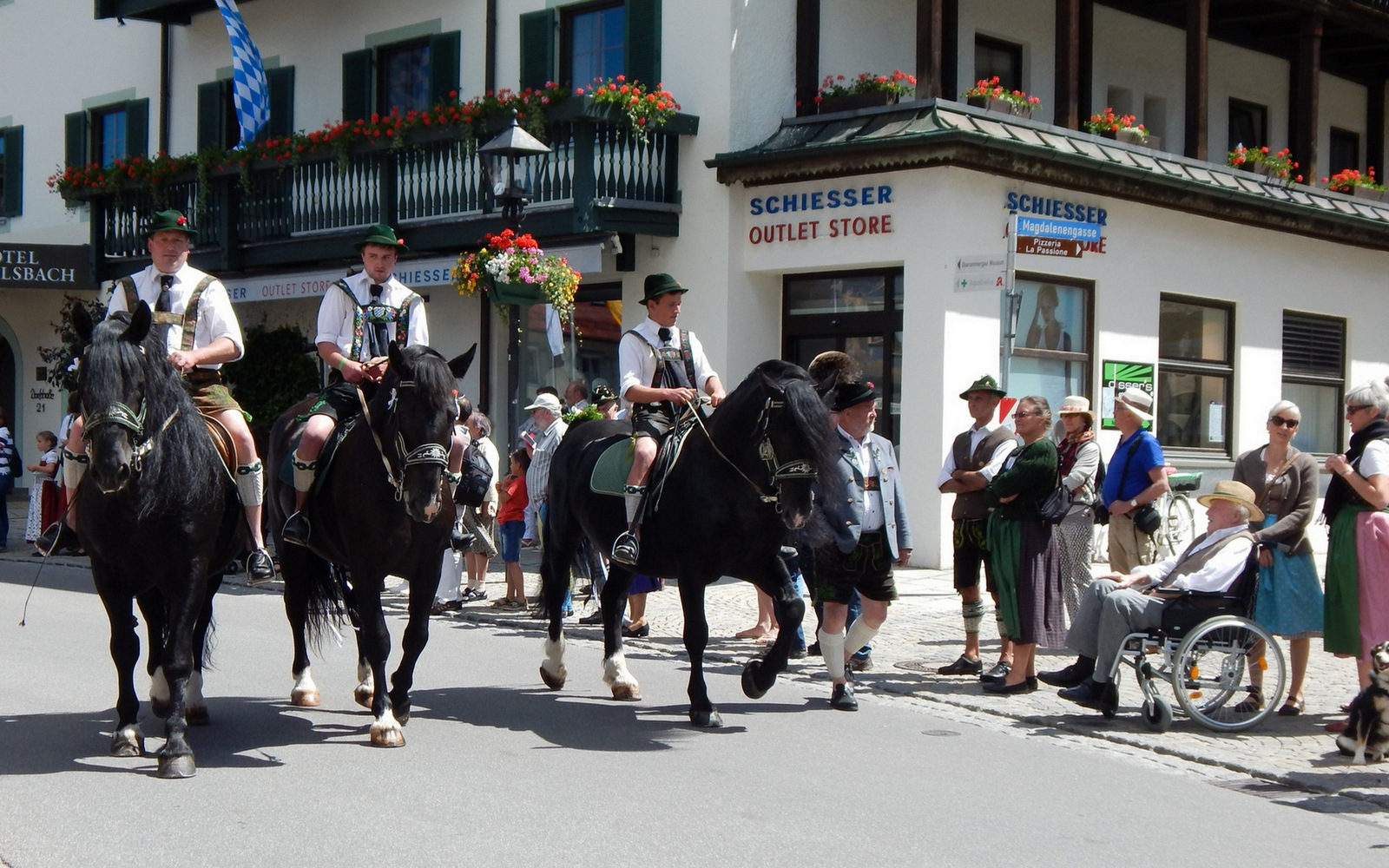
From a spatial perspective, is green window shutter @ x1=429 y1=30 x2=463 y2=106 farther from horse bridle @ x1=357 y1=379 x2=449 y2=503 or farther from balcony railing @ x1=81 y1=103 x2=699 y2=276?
horse bridle @ x1=357 y1=379 x2=449 y2=503

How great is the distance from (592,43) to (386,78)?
4.19m

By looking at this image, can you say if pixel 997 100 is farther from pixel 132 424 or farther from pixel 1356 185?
pixel 132 424

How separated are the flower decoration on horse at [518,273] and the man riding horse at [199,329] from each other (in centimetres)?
653

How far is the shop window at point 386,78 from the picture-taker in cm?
2083

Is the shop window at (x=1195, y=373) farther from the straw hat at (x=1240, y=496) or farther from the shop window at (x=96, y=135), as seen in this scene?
the shop window at (x=96, y=135)

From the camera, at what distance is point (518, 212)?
14.4 m

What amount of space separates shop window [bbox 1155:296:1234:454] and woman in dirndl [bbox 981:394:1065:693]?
9968mm

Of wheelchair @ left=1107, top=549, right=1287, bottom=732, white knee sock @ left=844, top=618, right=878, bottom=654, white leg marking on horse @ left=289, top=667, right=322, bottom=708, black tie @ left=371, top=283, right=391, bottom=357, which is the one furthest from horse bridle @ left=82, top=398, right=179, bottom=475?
wheelchair @ left=1107, top=549, right=1287, bottom=732

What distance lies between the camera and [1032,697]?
9188mm

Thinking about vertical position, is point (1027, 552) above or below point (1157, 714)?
above

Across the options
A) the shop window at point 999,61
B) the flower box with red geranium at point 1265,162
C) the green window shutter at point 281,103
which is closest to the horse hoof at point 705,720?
the shop window at point 999,61

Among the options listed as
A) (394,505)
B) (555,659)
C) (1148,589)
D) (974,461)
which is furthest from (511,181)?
(1148,589)

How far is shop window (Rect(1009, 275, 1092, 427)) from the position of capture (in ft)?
55.5

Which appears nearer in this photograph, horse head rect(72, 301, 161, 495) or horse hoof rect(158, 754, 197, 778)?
horse head rect(72, 301, 161, 495)
